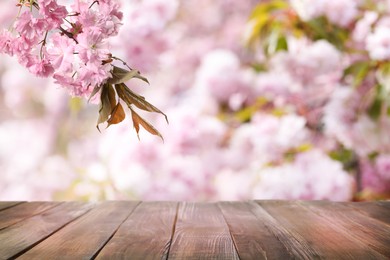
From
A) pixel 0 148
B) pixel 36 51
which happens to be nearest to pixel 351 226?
pixel 36 51

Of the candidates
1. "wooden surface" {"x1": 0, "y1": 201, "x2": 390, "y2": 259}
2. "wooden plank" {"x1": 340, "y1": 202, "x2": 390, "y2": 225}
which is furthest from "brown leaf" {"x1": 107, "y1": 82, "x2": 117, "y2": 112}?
"wooden plank" {"x1": 340, "y1": 202, "x2": 390, "y2": 225}

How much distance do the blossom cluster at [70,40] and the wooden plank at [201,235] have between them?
0.31m

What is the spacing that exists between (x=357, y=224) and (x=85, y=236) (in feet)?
1.80

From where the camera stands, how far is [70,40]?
1.00 metres

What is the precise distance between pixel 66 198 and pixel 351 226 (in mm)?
1448

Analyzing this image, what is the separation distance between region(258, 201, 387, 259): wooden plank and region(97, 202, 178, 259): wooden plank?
0.78 ft

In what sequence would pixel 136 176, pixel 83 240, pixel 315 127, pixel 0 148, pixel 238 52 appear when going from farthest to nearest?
pixel 238 52 → pixel 0 148 → pixel 315 127 → pixel 136 176 → pixel 83 240

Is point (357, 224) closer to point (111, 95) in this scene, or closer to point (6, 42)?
point (111, 95)

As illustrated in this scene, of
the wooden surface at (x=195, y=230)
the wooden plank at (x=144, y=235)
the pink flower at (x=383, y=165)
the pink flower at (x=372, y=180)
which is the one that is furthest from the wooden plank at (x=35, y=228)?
the pink flower at (x=372, y=180)

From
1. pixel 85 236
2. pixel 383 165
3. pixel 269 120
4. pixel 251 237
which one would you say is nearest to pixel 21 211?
pixel 85 236

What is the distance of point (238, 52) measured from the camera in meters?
4.14

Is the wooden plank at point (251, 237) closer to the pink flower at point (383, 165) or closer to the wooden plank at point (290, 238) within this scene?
the wooden plank at point (290, 238)

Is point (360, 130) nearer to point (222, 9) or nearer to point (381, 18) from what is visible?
point (381, 18)

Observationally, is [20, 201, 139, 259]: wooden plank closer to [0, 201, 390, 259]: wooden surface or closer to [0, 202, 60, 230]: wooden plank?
[0, 201, 390, 259]: wooden surface
